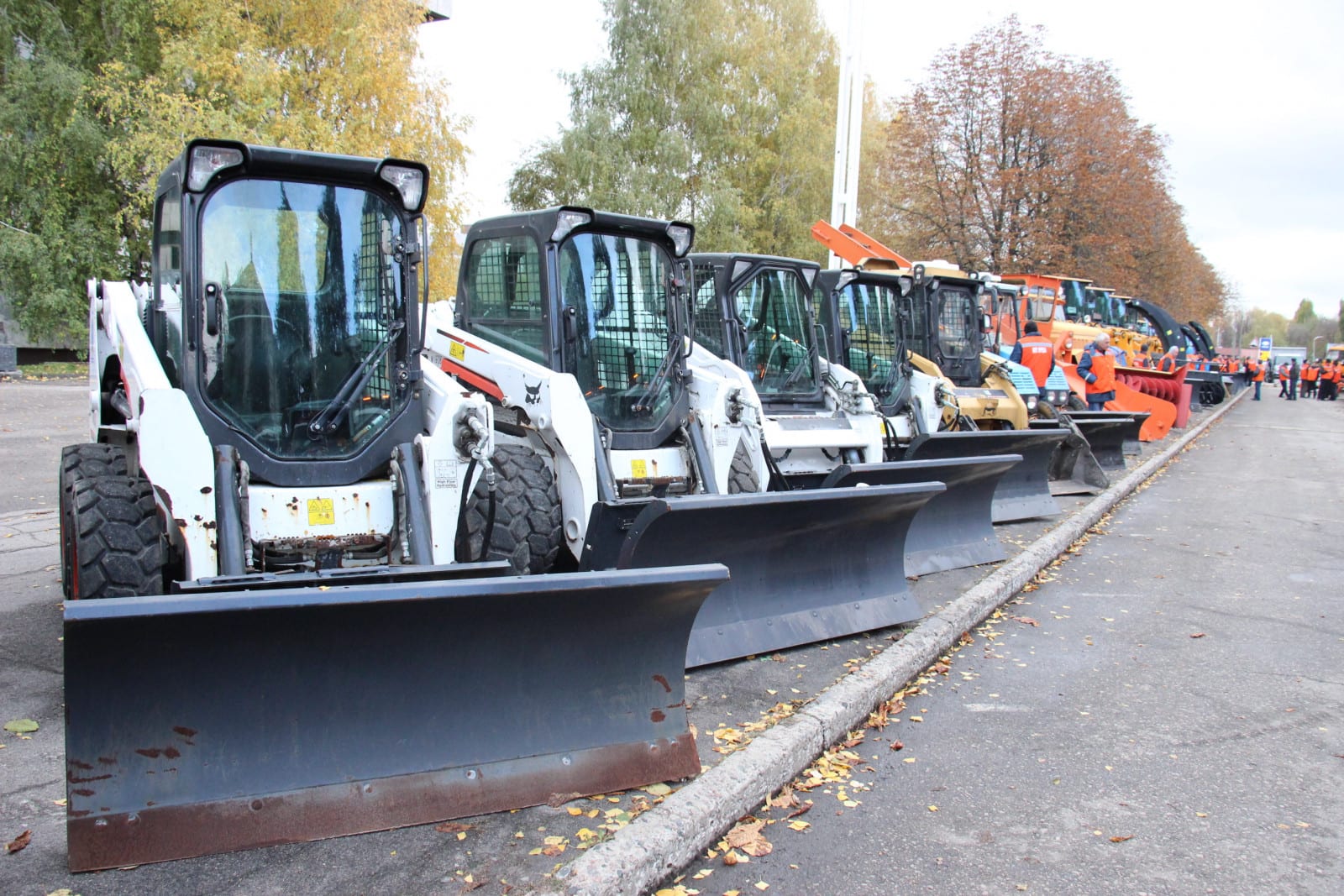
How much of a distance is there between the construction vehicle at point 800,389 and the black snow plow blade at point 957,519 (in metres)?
0.01

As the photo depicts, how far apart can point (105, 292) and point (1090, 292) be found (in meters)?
23.8

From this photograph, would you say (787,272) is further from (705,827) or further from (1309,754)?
(705,827)

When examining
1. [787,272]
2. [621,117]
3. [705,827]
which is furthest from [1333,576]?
[621,117]

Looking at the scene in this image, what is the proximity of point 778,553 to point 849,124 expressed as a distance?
13.2 meters

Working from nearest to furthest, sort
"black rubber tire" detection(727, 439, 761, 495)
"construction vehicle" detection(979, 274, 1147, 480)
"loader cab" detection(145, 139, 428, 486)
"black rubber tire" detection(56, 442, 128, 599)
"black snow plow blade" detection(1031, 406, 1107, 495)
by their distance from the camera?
"black rubber tire" detection(56, 442, 128, 599)
"loader cab" detection(145, 139, 428, 486)
"black rubber tire" detection(727, 439, 761, 495)
"black snow plow blade" detection(1031, 406, 1107, 495)
"construction vehicle" detection(979, 274, 1147, 480)

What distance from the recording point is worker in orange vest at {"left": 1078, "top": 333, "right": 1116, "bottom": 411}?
17125mm

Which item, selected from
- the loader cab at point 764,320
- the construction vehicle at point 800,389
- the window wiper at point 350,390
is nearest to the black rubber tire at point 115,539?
the window wiper at point 350,390

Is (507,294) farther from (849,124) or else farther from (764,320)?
(849,124)

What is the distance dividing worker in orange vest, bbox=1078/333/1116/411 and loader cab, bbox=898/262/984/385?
5161 millimetres

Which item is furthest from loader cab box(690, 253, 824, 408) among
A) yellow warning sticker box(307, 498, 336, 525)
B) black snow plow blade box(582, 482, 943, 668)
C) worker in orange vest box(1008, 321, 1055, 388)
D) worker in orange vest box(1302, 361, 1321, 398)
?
worker in orange vest box(1302, 361, 1321, 398)

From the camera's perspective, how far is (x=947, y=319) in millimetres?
12500

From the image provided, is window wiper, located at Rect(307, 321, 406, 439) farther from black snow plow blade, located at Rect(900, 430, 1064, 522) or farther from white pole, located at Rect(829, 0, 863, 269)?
white pole, located at Rect(829, 0, 863, 269)

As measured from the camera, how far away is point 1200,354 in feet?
119

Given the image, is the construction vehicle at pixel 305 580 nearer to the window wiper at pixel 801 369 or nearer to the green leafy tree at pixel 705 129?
the window wiper at pixel 801 369
